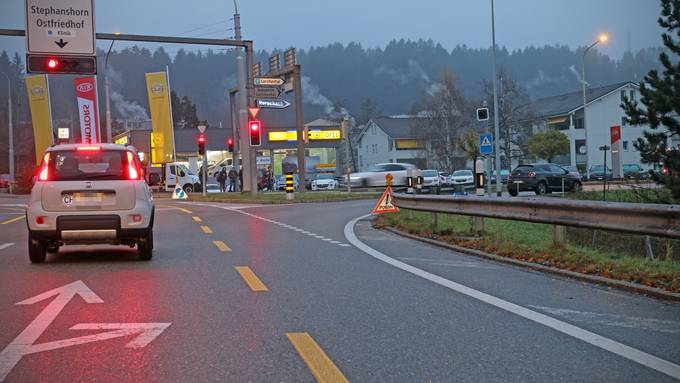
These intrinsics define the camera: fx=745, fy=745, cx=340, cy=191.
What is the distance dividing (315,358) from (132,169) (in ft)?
22.4

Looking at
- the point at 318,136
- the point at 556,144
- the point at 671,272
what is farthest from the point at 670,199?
the point at 318,136

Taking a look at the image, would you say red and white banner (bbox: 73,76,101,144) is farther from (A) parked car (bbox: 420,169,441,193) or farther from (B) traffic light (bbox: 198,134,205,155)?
(A) parked car (bbox: 420,169,441,193)

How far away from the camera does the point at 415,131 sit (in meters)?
72.6

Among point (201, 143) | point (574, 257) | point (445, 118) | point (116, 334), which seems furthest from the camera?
point (445, 118)

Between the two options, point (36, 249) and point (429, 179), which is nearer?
point (36, 249)

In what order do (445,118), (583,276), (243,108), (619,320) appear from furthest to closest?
(445,118) → (243,108) → (583,276) → (619,320)

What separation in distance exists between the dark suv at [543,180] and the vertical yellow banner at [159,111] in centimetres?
2247

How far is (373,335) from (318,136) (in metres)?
64.5

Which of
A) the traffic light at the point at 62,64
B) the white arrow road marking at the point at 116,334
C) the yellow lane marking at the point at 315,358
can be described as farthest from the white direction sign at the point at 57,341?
the traffic light at the point at 62,64

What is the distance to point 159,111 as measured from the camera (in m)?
46.7

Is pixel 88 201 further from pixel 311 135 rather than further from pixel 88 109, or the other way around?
pixel 311 135

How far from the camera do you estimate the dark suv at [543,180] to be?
3438 centimetres

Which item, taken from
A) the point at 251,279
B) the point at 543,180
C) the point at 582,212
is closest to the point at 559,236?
the point at 582,212

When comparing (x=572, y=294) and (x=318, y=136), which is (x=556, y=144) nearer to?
(x=318, y=136)
